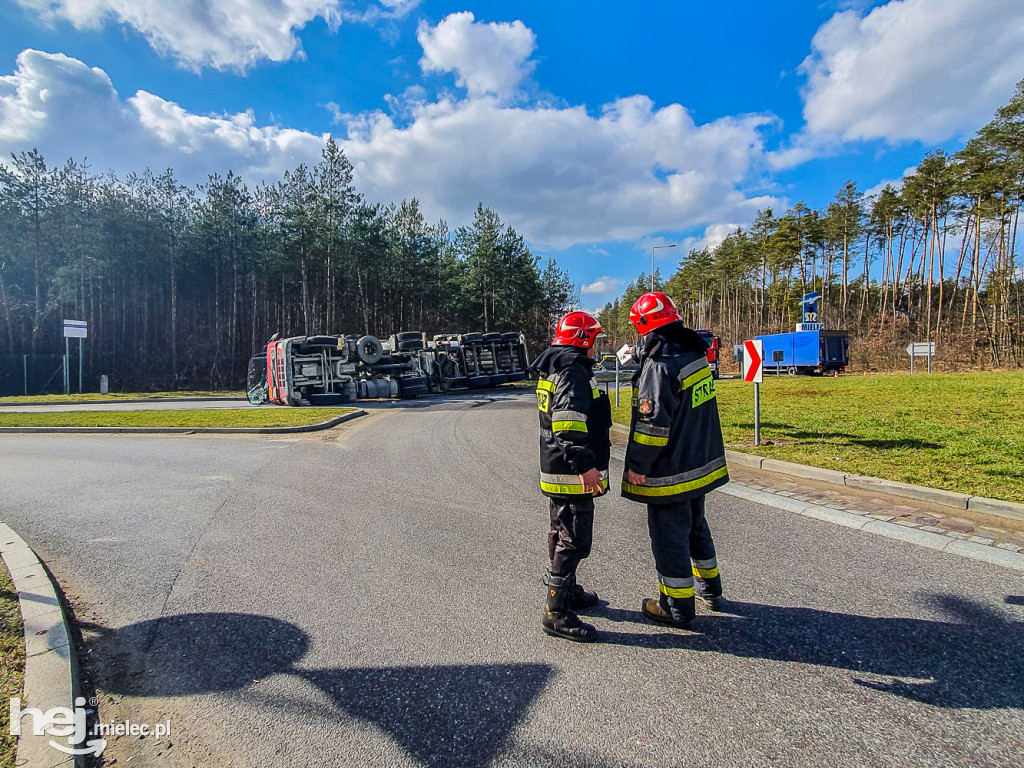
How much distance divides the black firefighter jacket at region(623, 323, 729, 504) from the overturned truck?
16.7m

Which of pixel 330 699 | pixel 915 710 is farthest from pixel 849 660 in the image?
pixel 330 699

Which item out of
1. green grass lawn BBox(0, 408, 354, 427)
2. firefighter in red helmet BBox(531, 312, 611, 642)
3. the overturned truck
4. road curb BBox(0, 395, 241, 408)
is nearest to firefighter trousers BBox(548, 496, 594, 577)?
firefighter in red helmet BBox(531, 312, 611, 642)

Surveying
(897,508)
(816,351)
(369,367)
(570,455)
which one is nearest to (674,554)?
(570,455)

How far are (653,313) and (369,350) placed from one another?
58.4ft

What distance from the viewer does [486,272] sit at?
123 ft

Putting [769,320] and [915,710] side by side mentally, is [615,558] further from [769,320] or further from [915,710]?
Result: [769,320]

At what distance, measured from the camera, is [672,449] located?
10.2 ft

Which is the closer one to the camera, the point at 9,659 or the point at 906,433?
the point at 9,659

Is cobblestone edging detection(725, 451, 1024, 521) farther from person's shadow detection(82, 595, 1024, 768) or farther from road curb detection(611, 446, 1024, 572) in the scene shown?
person's shadow detection(82, 595, 1024, 768)

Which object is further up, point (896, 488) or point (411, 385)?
point (411, 385)

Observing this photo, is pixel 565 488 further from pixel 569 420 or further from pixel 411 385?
pixel 411 385

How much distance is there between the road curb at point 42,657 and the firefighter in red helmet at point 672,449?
9.73ft

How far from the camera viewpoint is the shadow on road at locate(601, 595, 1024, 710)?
8.23 feet

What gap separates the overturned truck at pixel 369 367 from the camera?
18.1 meters
